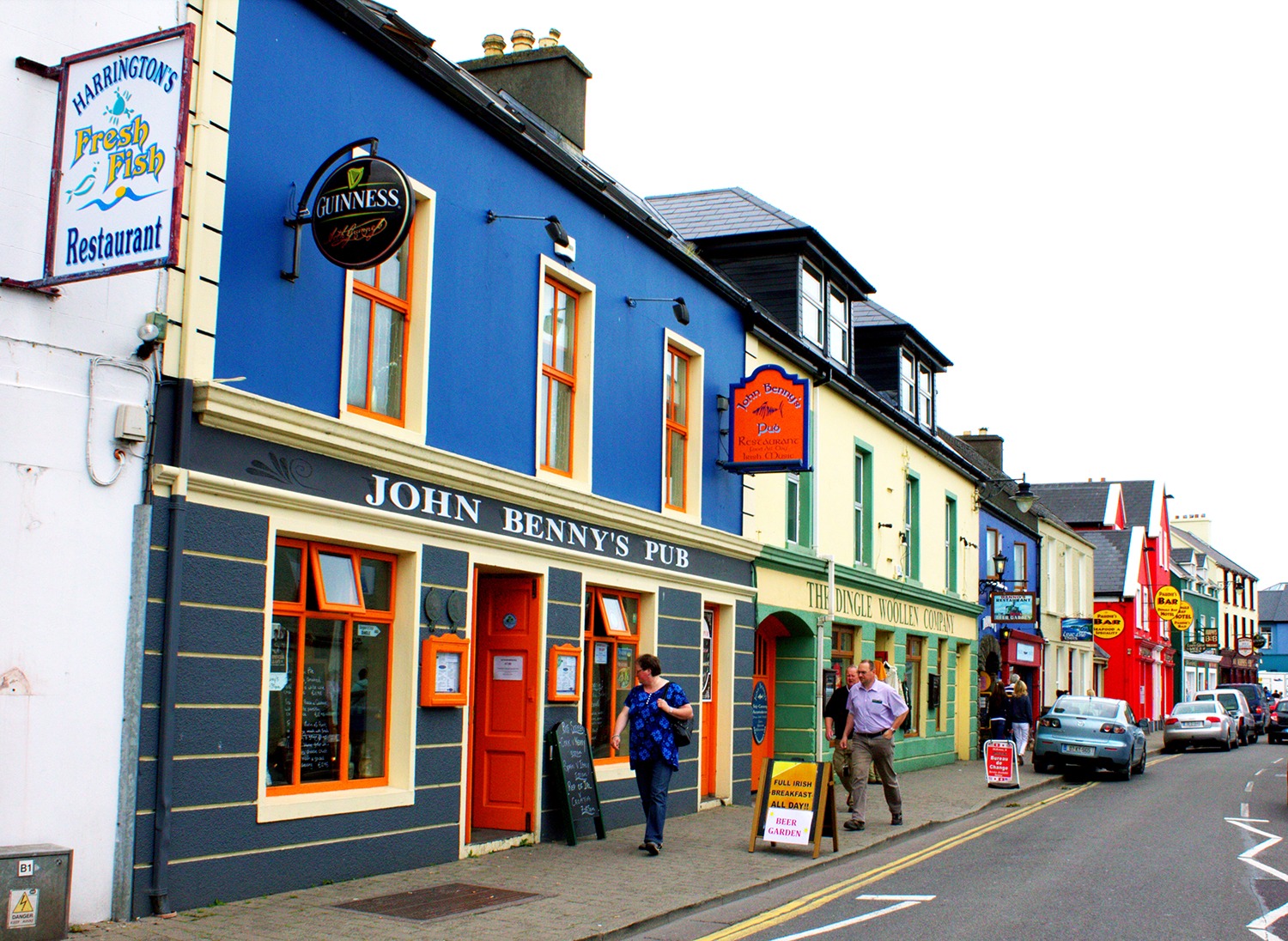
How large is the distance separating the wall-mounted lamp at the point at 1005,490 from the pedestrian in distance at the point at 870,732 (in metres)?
14.9

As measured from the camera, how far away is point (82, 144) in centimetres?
748

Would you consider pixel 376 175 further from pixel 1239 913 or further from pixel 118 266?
pixel 1239 913

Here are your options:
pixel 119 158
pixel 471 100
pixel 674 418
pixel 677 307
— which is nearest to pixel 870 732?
pixel 674 418

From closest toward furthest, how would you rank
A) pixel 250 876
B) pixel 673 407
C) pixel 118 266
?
pixel 118 266 < pixel 250 876 < pixel 673 407

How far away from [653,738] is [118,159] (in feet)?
21.2

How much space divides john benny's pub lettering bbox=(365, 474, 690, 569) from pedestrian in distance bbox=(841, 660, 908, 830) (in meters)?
2.59

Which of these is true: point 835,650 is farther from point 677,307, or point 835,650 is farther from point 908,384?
point 677,307

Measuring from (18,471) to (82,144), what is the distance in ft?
6.48

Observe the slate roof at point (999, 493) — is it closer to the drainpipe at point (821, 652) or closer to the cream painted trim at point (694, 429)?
the drainpipe at point (821, 652)

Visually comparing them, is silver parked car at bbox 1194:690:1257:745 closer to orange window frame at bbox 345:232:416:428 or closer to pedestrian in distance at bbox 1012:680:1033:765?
pedestrian in distance at bbox 1012:680:1033:765

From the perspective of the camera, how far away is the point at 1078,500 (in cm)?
5184

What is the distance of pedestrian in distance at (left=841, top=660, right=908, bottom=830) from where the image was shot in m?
13.8

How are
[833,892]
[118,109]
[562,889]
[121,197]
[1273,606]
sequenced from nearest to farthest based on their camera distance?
[121,197]
[118,109]
[562,889]
[833,892]
[1273,606]

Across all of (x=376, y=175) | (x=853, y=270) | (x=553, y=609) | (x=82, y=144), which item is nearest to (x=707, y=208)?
(x=853, y=270)
